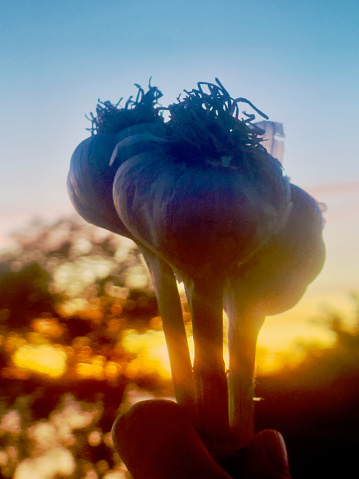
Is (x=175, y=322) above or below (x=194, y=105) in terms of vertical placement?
below

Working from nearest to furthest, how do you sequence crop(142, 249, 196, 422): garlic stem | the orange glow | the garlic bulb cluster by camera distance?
the garlic bulb cluster
crop(142, 249, 196, 422): garlic stem
the orange glow

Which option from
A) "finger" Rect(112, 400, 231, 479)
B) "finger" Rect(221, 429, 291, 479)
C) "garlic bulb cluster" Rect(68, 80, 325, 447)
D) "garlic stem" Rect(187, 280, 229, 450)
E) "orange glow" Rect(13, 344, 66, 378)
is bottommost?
"orange glow" Rect(13, 344, 66, 378)

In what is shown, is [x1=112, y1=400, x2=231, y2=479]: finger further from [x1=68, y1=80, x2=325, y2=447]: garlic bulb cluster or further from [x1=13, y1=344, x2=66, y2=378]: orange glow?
[x1=13, y1=344, x2=66, y2=378]: orange glow

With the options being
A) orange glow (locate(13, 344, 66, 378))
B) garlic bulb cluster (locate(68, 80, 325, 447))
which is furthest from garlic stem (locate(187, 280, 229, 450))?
orange glow (locate(13, 344, 66, 378))

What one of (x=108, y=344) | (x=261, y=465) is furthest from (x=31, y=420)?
(x=261, y=465)

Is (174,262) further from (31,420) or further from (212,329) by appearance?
(31,420)

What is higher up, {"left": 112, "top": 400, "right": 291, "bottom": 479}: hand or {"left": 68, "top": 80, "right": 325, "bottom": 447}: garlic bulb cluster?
{"left": 68, "top": 80, "right": 325, "bottom": 447}: garlic bulb cluster

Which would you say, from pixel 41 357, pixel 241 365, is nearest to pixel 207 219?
pixel 241 365
